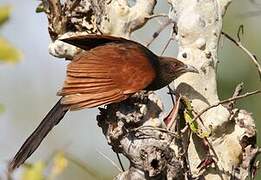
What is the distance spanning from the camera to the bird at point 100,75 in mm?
2266

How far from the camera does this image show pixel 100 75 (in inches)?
94.8

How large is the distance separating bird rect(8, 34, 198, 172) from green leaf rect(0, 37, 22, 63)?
1.46 metres

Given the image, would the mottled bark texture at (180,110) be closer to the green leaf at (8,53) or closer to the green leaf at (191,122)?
the green leaf at (191,122)

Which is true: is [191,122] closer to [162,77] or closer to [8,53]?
[162,77]

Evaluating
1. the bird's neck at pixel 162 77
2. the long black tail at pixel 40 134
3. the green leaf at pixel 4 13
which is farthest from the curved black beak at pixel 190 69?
the green leaf at pixel 4 13

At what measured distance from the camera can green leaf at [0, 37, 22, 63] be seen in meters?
0.73

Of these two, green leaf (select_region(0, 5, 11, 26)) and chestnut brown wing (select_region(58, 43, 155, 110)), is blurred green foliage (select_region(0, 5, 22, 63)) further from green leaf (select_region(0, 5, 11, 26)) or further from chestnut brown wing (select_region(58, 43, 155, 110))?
chestnut brown wing (select_region(58, 43, 155, 110))

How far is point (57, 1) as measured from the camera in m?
2.26

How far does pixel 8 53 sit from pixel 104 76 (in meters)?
1.66

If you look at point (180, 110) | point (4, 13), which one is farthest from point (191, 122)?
point (4, 13)

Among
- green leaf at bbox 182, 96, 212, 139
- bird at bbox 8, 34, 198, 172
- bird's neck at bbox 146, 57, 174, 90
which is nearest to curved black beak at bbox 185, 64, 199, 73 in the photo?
bird at bbox 8, 34, 198, 172

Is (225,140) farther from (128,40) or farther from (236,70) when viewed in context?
(236,70)

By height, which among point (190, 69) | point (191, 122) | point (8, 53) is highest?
point (8, 53)

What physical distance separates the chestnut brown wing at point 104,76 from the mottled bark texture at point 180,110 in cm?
6
